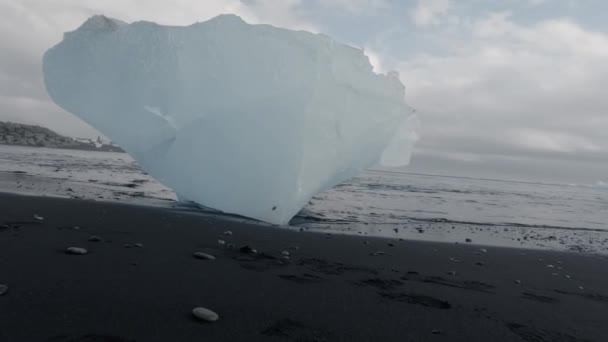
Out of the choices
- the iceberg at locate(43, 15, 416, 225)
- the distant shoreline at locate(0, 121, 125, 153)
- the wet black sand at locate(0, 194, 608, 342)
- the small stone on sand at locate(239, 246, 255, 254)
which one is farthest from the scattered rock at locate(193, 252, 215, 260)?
the distant shoreline at locate(0, 121, 125, 153)

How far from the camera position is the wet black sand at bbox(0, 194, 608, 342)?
2.39m

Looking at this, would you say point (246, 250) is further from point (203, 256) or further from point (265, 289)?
point (265, 289)

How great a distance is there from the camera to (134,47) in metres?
7.16

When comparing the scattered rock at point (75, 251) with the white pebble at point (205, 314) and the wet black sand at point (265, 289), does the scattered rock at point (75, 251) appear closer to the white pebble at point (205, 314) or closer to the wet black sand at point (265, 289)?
the wet black sand at point (265, 289)

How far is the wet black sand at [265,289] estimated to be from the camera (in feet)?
7.85

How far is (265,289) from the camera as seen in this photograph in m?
3.22

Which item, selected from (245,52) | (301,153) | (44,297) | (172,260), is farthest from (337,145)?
(44,297)

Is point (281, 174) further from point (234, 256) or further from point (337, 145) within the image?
point (234, 256)

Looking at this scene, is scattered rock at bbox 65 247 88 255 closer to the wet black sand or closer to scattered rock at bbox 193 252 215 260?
the wet black sand

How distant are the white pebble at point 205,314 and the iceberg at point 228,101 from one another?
4194mm

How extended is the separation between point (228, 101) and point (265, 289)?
4.15 meters

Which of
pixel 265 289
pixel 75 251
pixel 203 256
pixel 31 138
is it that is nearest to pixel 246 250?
pixel 203 256

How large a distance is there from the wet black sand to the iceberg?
1490mm

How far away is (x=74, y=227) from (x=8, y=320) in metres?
2.96
